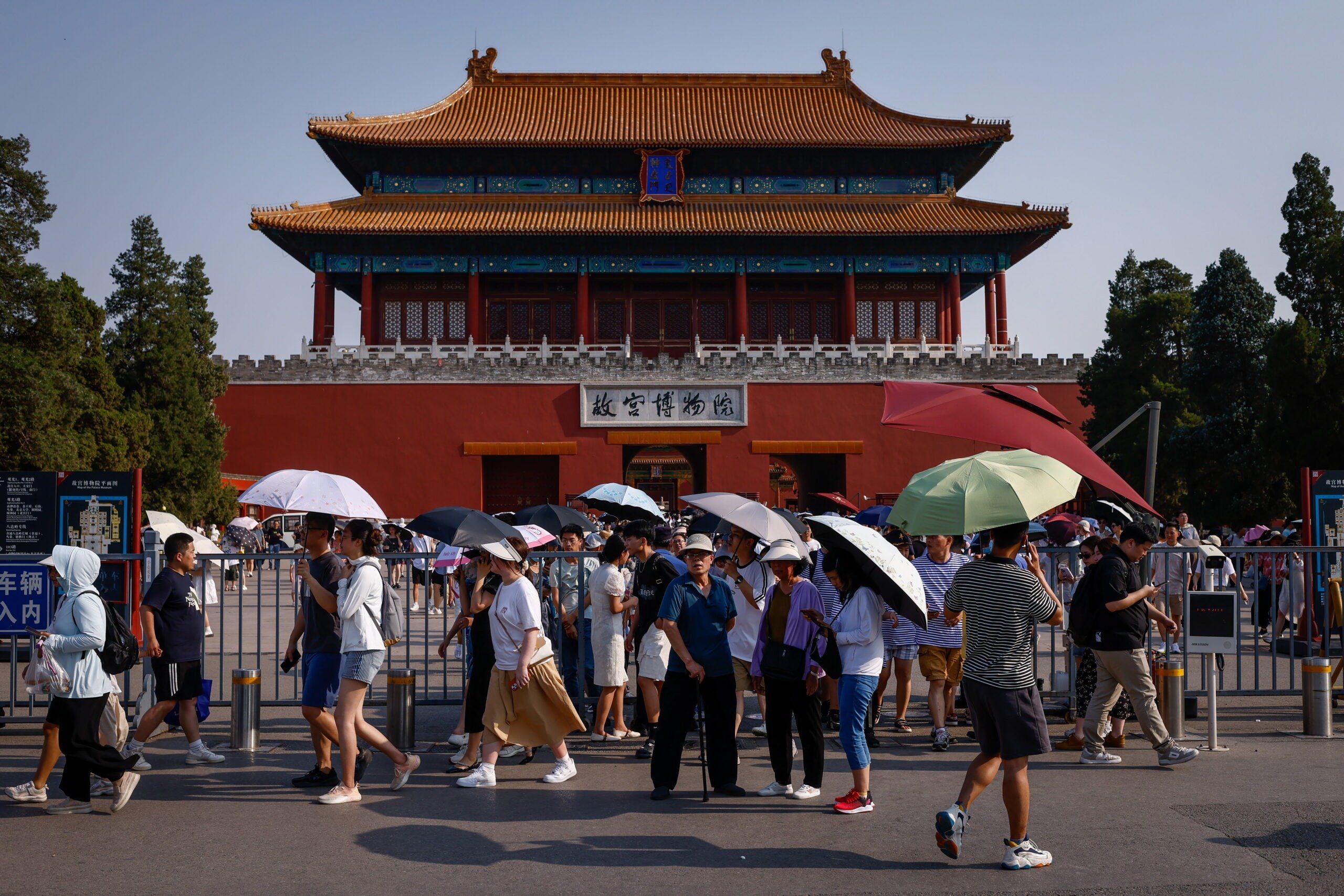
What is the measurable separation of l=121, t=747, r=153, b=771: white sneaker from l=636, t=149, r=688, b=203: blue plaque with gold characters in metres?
22.5

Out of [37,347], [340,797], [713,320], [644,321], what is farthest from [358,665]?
[713,320]

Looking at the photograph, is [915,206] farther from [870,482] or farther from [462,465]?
[462,465]

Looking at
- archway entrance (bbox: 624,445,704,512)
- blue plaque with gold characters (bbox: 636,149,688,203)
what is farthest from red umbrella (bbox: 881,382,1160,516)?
archway entrance (bbox: 624,445,704,512)

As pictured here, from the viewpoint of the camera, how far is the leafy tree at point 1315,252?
17016 mm

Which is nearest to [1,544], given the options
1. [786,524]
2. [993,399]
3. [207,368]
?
[786,524]

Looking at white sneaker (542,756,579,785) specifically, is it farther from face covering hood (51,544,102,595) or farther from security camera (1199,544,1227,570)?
security camera (1199,544,1227,570)

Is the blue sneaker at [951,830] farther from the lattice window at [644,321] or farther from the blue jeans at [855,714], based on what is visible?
the lattice window at [644,321]

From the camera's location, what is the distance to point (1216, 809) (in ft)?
17.2

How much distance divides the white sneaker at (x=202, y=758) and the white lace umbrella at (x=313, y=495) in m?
1.47

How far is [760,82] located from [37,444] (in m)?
20.4

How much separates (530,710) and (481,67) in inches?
1071

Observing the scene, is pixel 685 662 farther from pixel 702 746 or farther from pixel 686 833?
pixel 686 833

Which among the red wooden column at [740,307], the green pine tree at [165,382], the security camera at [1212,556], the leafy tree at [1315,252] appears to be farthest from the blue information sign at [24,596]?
the red wooden column at [740,307]

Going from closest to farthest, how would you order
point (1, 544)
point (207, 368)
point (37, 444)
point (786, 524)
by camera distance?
1. point (786, 524)
2. point (1, 544)
3. point (37, 444)
4. point (207, 368)
